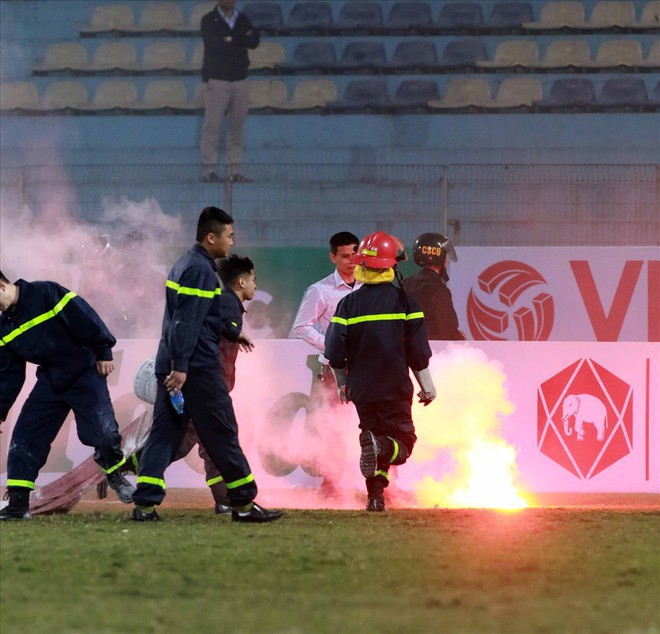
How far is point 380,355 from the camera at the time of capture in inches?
314

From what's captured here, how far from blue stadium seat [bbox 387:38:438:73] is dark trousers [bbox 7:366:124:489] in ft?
39.6

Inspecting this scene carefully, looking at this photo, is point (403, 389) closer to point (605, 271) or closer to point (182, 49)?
point (605, 271)

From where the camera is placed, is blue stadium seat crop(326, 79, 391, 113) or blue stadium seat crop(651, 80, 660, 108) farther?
blue stadium seat crop(326, 79, 391, 113)

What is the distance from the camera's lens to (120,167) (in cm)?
1578

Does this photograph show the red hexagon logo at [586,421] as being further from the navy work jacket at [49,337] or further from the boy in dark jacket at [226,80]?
the boy in dark jacket at [226,80]

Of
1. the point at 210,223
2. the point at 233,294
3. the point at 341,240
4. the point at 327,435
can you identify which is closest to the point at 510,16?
the point at 341,240

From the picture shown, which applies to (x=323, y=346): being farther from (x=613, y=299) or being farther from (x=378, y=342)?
(x=613, y=299)

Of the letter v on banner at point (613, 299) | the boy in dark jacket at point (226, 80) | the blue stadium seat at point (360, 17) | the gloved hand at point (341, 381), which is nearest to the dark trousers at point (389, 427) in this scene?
the gloved hand at point (341, 381)

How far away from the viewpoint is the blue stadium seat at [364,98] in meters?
18.0

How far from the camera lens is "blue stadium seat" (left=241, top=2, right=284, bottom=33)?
1962 centimetres

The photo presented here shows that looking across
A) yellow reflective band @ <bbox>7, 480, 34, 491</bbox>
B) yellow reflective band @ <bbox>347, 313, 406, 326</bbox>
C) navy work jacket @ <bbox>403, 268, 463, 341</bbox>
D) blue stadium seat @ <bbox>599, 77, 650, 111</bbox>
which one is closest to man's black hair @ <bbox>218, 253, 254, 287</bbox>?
yellow reflective band @ <bbox>347, 313, 406, 326</bbox>

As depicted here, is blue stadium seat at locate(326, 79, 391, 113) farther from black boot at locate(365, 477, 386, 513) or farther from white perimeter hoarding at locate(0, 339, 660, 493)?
black boot at locate(365, 477, 386, 513)

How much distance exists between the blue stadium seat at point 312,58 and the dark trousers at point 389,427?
11837 mm

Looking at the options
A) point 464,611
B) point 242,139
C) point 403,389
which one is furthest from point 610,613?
point 242,139
